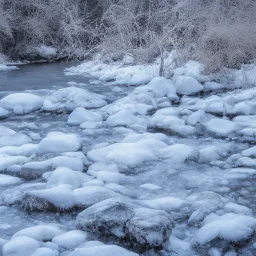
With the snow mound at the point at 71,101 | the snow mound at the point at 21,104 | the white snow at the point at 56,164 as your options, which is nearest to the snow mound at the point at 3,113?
the snow mound at the point at 21,104

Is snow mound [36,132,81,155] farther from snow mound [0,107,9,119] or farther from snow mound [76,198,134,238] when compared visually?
snow mound [0,107,9,119]

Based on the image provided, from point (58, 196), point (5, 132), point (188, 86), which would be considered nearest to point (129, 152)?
point (58, 196)

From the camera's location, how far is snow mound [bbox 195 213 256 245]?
228 centimetres

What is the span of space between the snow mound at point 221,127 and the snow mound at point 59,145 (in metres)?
1.46

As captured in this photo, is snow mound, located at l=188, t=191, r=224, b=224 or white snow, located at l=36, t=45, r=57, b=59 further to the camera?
white snow, located at l=36, t=45, r=57, b=59

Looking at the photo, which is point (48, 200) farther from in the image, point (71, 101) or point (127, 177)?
point (71, 101)

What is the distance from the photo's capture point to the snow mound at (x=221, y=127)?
4486mm

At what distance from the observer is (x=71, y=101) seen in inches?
238

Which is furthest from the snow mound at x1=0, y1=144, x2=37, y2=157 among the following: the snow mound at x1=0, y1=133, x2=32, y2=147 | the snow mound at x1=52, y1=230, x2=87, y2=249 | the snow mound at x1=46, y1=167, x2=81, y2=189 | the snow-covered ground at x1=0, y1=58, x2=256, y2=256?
the snow mound at x1=52, y1=230, x2=87, y2=249

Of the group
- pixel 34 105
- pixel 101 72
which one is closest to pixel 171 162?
pixel 34 105

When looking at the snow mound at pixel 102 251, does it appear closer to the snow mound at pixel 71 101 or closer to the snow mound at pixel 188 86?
the snow mound at pixel 71 101

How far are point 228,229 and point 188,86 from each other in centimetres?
488

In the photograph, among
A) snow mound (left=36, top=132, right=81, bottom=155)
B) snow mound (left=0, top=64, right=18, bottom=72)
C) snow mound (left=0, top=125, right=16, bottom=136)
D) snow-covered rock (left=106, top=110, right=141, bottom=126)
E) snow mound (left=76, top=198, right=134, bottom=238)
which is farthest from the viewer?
snow mound (left=0, top=64, right=18, bottom=72)

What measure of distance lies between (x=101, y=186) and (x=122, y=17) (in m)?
7.90
